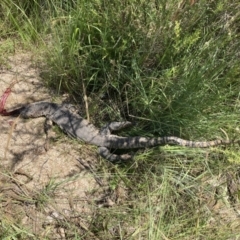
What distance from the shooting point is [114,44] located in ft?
10.6

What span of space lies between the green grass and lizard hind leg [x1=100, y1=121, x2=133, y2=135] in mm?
65

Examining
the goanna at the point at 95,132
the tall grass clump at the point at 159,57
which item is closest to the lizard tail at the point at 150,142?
the goanna at the point at 95,132

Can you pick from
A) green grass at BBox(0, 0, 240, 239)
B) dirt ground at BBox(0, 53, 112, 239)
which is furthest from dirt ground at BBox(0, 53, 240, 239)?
green grass at BBox(0, 0, 240, 239)

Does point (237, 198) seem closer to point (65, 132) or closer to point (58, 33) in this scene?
point (65, 132)

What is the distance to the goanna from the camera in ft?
10.2

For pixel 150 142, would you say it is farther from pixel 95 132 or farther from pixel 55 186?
pixel 55 186

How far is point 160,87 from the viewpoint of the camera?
3.12 meters

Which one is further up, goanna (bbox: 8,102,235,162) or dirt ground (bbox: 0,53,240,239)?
goanna (bbox: 8,102,235,162)

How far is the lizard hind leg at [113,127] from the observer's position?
3316 mm

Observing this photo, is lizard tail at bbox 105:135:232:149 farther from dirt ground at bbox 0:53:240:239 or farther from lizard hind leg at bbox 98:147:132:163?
dirt ground at bbox 0:53:240:239

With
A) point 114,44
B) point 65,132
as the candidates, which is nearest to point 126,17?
point 114,44

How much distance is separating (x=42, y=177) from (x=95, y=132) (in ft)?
1.85

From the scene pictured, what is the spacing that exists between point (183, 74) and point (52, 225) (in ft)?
4.75

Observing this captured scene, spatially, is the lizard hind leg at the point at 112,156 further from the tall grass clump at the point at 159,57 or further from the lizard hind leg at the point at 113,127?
the tall grass clump at the point at 159,57
